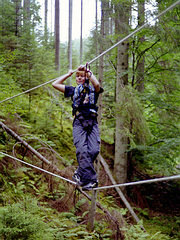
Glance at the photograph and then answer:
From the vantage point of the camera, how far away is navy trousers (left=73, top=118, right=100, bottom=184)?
9.34ft

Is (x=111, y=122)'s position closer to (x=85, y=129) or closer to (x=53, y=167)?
(x=53, y=167)

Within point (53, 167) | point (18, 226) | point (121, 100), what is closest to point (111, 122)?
point (121, 100)

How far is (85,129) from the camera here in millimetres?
3000

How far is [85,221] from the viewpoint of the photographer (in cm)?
450

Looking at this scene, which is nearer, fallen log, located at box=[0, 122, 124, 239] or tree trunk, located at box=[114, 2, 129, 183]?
fallen log, located at box=[0, 122, 124, 239]

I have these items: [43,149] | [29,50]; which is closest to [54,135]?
[43,149]

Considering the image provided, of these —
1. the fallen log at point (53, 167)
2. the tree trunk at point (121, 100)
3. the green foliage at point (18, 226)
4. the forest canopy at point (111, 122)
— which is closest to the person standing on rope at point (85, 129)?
the green foliage at point (18, 226)

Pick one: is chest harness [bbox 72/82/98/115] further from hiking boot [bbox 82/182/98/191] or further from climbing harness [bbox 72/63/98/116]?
hiking boot [bbox 82/182/98/191]

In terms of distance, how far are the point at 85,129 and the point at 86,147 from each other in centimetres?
25

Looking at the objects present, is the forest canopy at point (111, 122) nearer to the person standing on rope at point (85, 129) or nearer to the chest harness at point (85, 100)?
the person standing on rope at point (85, 129)

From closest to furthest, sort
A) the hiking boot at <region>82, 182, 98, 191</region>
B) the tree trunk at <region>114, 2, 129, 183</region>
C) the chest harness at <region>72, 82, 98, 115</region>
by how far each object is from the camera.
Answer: the hiking boot at <region>82, 182, 98, 191</region> < the chest harness at <region>72, 82, 98, 115</region> < the tree trunk at <region>114, 2, 129, 183</region>

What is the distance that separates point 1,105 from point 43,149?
153 centimetres

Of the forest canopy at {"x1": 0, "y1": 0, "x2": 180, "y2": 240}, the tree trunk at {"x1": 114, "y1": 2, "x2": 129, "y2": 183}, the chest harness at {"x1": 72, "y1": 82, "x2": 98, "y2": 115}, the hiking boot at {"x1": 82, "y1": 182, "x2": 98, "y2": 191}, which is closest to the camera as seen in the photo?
the hiking boot at {"x1": 82, "y1": 182, "x2": 98, "y2": 191}

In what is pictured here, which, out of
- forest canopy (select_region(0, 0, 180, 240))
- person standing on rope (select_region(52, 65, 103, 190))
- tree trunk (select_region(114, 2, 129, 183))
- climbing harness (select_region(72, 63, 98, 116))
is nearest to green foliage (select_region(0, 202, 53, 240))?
forest canopy (select_region(0, 0, 180, 240))
